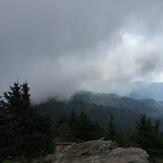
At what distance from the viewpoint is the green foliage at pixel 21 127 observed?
26359mm

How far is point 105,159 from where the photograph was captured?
2033 centimetres

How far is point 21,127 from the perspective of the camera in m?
27.5

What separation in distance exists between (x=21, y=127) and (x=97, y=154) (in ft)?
27.7

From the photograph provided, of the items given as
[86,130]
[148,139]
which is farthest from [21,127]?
[148,139]

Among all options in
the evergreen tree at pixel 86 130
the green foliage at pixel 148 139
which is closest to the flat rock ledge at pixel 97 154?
the evergreen tree at pixel 86 130

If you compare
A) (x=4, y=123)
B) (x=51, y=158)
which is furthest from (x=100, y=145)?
(x=4, y=123)

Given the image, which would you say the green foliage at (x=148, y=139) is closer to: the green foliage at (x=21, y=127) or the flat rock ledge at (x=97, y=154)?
the green foliage at (x=21, y=127)

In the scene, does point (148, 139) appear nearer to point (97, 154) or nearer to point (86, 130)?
point (86, 130)

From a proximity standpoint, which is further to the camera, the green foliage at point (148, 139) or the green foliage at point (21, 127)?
the green foliage at point (148, 139)

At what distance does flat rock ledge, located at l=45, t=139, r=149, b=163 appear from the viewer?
20078 mm

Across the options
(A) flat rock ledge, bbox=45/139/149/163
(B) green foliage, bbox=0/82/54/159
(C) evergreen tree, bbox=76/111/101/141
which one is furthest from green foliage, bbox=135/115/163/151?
(A) flat rock ledge, bbox=45/139/149/163

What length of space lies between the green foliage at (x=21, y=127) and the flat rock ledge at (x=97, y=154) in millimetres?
4033

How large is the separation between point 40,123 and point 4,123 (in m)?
3.06

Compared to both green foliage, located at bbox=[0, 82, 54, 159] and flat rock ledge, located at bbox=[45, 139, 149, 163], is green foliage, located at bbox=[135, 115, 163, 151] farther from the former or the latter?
flat rock ledge, located at bbox=[45, 139, 149, 163]
